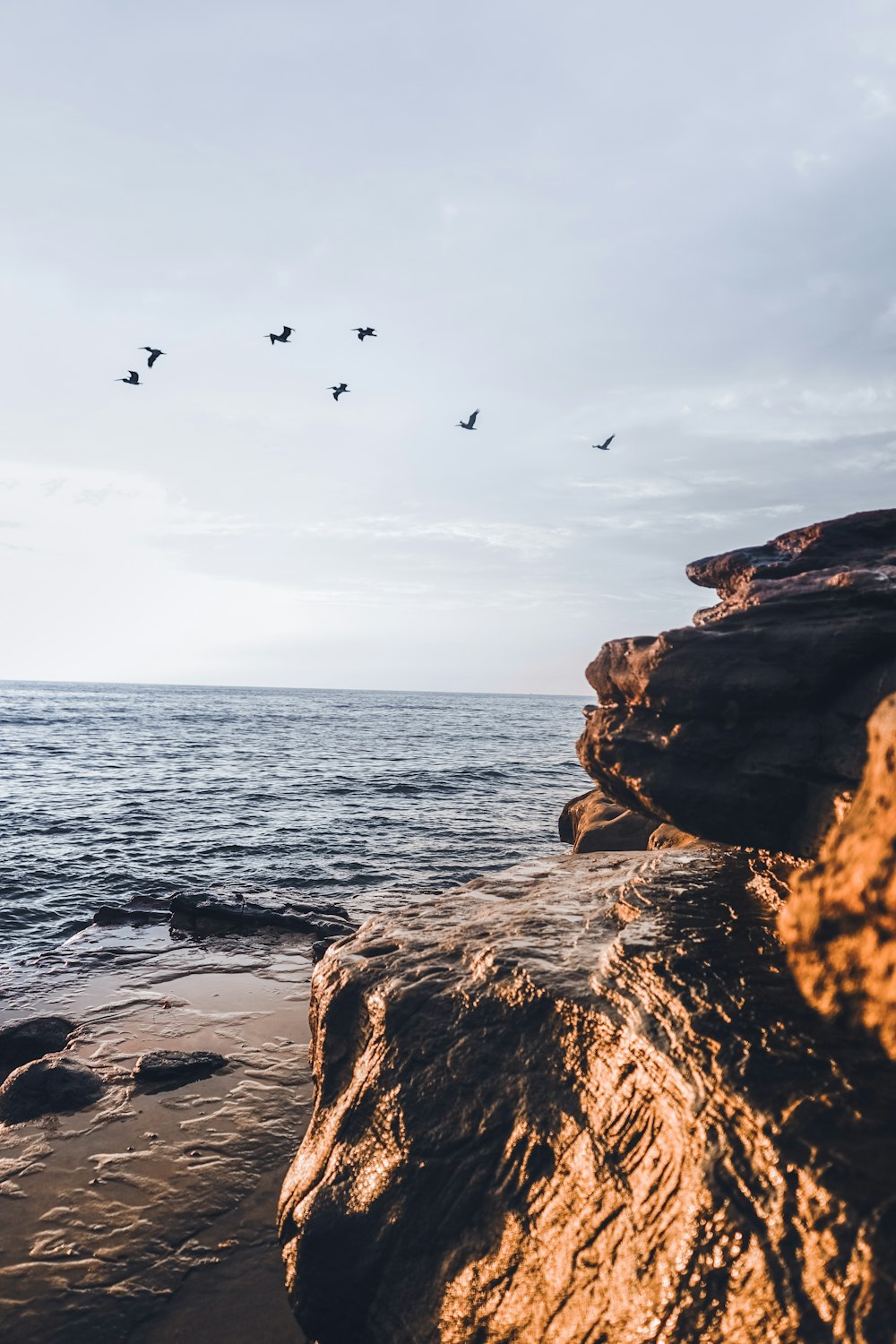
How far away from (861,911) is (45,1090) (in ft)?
27.1

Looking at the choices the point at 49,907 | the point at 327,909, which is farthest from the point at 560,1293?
the point at 49,907

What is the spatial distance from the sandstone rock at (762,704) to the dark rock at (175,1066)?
19.3 feet

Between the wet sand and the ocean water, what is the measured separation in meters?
4.69

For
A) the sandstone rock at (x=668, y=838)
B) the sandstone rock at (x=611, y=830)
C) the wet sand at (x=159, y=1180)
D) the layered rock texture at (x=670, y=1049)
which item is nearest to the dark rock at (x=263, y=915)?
the wet sand at (x=159, y=1180)

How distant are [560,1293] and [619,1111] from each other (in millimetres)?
935

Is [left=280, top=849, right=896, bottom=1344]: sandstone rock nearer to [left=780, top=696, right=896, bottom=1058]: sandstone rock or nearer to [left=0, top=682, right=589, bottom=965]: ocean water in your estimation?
[left=780, top=696, right=896, bottom=1058]: sandstone rock

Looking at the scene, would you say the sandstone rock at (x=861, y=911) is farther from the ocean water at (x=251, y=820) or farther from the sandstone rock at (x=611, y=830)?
the ocean water at (x=251, y=820)

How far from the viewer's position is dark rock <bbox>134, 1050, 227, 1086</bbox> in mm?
8211

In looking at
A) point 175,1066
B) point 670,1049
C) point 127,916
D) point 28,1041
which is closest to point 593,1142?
point 670,1049

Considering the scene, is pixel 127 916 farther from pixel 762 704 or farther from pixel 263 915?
pixel 762 704

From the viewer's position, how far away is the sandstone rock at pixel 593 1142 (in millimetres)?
3299

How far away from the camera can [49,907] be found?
51.0ft

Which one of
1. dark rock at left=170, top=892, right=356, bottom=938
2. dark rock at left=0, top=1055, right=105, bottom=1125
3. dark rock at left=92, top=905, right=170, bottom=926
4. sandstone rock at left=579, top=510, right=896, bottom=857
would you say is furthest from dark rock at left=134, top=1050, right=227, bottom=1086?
dark rock at left=92, top=905, right=170, bottom=926

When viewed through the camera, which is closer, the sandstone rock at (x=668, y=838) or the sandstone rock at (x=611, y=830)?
the sandstone rock at (x=668, y=838)
